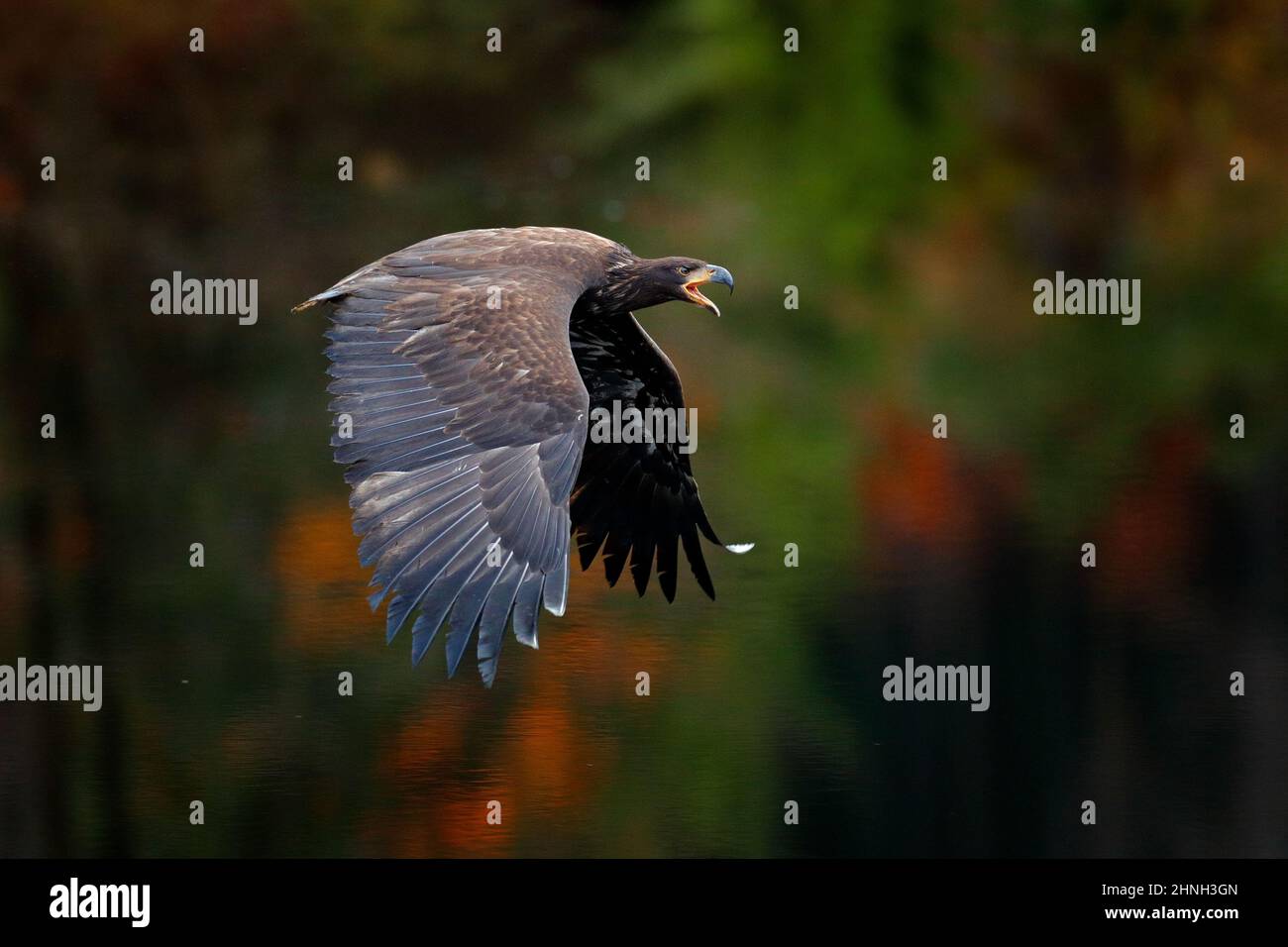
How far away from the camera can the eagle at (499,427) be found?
7.15 m

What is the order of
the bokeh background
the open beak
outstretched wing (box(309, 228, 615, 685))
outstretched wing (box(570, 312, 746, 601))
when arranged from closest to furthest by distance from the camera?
outstretched wing (box(309, 228, 615, 685))
the open beak
outstretched wing (box(570, 312, 746, 601))
the bokeh background

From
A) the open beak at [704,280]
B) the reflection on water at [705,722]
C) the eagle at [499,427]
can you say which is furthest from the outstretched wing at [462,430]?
the reflection on water at [705,722]

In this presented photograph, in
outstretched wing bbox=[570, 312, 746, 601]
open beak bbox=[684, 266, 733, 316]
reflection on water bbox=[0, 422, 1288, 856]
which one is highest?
open beak bbox=[684, 266, 733, 316]

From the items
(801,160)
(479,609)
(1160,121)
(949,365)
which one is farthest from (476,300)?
(1160,121)

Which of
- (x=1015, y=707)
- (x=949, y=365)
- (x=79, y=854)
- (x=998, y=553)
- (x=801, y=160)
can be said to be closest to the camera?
(x=79, y=854)

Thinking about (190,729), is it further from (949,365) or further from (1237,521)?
(949,365)

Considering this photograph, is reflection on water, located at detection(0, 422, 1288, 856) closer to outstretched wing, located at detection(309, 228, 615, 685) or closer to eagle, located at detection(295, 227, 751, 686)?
eagle, located at detection(295, 227, 751, 686)

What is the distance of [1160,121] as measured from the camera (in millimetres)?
21500

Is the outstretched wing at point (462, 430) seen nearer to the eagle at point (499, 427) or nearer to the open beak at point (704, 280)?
the eagle at point (499, 427)

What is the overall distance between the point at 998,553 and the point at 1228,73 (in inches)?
429

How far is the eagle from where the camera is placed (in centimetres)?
715

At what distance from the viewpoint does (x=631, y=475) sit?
914 centimetres

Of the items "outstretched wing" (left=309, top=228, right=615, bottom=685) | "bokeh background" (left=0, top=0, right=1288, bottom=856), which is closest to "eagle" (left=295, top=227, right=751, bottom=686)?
"outstretched wing" (left=309, top=228, right=615, bottom=685)

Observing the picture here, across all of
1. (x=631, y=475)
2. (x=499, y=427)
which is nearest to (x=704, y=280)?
(x=631, y=475)
